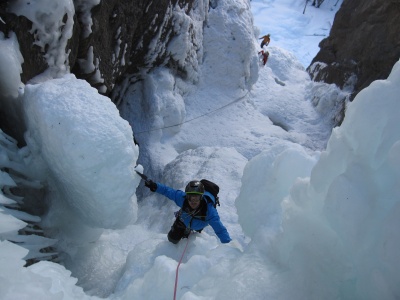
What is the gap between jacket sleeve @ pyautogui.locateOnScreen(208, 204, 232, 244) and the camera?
9.43 ft

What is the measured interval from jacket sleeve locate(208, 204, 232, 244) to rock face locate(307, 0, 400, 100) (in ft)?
20.8

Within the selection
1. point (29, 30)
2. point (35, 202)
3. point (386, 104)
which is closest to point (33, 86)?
point (29, 30)

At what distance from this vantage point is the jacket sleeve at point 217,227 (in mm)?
2874

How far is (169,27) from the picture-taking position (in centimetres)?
575

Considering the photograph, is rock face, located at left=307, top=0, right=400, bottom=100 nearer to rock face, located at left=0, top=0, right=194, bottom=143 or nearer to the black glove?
rock face, located at left=0, top=0, right=194, bottom=143

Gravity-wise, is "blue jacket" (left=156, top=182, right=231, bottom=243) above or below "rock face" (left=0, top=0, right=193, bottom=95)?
below

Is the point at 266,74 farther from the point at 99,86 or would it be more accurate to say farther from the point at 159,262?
the point at 159,262

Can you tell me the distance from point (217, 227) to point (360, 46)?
26.8ft

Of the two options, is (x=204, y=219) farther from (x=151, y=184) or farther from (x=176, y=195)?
(x=151, y=184)

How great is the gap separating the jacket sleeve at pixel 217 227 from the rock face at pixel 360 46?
20.8 feet

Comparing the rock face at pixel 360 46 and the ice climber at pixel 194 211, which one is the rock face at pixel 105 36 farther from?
the rock face at pixel 360 46

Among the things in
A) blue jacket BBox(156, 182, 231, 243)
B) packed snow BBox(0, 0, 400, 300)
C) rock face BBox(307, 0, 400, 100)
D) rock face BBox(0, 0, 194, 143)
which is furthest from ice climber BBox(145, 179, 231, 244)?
rock face BBox(307, 0, 400, 100)

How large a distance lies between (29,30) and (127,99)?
3268 mm

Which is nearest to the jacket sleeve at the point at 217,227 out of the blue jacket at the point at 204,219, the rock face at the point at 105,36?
the blue jacket at the point at 204,219
